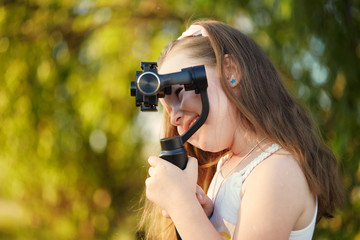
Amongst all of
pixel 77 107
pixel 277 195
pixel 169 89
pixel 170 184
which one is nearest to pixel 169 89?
pixel 169 89

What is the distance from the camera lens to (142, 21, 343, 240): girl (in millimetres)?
816

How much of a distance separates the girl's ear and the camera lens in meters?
0.21

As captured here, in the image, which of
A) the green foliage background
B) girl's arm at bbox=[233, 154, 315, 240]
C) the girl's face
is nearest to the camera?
girl's arm at bbox=[233, 154, 315, 240]

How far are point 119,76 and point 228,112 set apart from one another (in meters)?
1.49

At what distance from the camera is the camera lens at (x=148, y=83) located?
0.83 metres

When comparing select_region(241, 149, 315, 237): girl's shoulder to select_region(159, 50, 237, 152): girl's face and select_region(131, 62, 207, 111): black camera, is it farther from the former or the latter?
select_region(131, 62, 207, 111): black camera

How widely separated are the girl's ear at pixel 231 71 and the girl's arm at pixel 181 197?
0.23 metres

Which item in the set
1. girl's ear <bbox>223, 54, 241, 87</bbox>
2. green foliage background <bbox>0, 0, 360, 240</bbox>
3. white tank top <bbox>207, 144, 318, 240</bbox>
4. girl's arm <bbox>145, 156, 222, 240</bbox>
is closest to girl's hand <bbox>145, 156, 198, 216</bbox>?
girl's arm <bbox>145, 156, 222, 240</bbox>

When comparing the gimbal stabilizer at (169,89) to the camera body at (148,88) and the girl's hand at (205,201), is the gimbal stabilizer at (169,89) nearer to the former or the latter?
the camera body at (148,88)

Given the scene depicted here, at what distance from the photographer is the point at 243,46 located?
101 cm

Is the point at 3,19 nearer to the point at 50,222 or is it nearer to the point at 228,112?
the point at 50,222

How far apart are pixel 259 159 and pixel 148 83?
303 mm

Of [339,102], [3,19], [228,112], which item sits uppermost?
[3,19]

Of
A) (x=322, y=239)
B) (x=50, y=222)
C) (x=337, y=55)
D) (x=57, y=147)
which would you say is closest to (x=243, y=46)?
(x=337, y=55)
